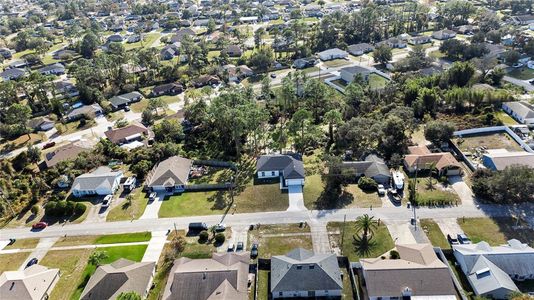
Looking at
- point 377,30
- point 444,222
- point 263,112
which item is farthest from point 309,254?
point 377,30

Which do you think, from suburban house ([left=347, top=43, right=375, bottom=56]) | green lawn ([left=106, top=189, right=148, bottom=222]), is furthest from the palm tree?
suburban house ([left=347, top=43, right=375, bottom=56])

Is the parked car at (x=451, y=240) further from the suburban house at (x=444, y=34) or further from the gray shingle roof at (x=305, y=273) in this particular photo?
the suburban house at (x=444, y=34)

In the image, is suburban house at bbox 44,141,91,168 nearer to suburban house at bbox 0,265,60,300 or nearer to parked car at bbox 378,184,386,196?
suburban house at bbox 0,265,60,300

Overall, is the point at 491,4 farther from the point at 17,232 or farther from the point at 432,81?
the point at 17,232

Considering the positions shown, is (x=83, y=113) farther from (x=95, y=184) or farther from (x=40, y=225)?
(x=40, y=225)

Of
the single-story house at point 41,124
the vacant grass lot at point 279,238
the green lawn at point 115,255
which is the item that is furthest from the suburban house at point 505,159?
the single-story house at point 41,124
